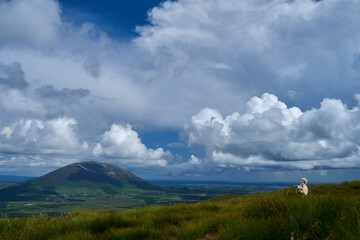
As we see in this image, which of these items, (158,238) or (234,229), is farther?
(158,238)

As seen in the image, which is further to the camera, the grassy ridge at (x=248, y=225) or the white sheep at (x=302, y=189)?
the white sheep at (x=302, y=189)

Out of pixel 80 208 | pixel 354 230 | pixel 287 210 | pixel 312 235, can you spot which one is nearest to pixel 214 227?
pixel 287 210

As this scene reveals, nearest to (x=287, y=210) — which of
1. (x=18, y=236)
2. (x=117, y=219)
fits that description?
(x=117, y=219)

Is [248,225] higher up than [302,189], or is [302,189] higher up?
[302,189]

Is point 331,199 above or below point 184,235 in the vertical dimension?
above

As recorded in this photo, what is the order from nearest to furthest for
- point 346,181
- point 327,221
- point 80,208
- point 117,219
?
point 327,221, point 117,219, point 80,208, point 346,181

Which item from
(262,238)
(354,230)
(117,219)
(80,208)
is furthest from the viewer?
(80,208)

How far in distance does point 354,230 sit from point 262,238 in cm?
187

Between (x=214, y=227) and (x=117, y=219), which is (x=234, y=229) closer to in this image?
(x=214, y=227)

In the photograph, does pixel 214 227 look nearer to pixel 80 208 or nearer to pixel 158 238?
pixel 158 238

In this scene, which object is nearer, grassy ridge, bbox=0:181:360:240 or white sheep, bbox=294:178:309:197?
grassy ridge, bbox=0:181:360:240

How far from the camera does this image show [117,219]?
Answer: 9172mm

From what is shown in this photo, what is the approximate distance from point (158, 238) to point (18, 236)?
14.3ft

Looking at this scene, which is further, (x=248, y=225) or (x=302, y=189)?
(x=302, y=189)
